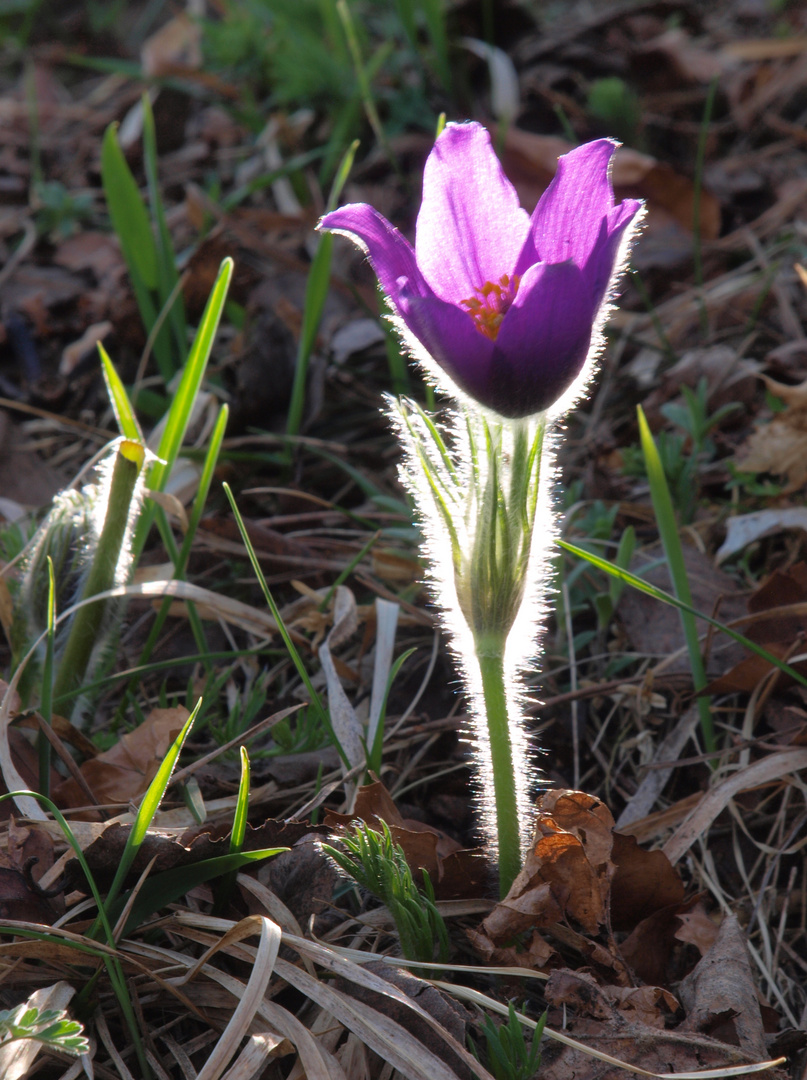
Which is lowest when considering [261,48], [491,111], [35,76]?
[491,111]

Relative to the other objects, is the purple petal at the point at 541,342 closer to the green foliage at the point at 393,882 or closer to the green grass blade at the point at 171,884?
the green foliage at the point at 393,882

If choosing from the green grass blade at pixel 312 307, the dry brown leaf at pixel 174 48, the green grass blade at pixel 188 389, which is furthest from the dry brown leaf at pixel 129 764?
the dry brown leaf at pixel 174 48

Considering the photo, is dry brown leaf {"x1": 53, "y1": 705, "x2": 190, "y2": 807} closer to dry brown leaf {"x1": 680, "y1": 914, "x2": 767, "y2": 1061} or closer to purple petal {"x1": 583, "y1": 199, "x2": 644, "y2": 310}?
dry brown leaf {"x1": 680, "y1": 914, "x2": 767, "y2": 1061}

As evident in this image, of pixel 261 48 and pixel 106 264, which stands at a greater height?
pixel 261 48

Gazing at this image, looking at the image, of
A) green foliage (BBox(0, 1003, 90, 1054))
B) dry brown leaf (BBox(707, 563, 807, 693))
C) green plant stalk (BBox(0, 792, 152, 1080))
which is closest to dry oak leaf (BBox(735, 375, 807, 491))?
dry brown leaf (BBox(707, 563, 807, 693))

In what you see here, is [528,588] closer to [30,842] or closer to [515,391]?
[515,391]

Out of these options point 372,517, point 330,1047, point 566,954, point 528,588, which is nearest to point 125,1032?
point 330,1047
